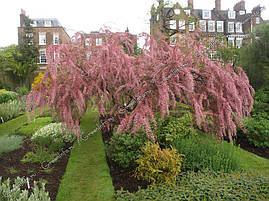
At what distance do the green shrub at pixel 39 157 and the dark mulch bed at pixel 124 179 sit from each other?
1.23m

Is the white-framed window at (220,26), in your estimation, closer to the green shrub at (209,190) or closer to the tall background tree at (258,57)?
the tall background tree at (258,57)

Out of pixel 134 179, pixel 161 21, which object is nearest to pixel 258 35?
pixel 161 21

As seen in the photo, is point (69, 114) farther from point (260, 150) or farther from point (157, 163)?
point (260, 150)

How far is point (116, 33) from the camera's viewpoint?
9.36 feet

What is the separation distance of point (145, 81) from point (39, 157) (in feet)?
10.0

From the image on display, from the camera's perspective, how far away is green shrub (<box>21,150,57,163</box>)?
13.7 ft

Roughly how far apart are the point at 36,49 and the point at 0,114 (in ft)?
56.0

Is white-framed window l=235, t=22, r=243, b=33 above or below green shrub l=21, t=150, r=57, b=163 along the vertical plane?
above

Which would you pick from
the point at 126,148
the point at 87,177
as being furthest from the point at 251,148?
the point at 87,177

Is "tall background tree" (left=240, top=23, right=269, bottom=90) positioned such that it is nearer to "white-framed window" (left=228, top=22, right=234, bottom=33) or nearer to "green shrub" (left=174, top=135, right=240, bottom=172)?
"green shrub" (left=174, top=135, right=240, bottom=172)

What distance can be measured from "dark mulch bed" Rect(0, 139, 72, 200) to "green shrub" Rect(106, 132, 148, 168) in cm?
107

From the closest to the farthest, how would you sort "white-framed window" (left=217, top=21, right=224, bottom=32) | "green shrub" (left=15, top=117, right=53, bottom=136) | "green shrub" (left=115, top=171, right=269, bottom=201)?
1. "green shrub" (left=115, top=171, right=269, bottom=201)
2. "green shrub" (left=15, top=117, right=53, bottom=136)
3. "white-framed window" (left=217, top=21, right=224, bottom=32)

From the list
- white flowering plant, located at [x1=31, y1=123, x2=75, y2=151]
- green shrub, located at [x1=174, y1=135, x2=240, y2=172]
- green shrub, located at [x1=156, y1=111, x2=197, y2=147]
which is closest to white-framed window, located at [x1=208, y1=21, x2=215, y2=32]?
green shrub, located at [x1=156, y1=111, x2=197, y2=147]

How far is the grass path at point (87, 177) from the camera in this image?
3.10 m
